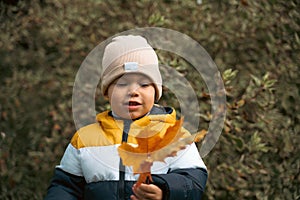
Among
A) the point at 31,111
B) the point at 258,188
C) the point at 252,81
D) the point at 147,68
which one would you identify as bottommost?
the point at 258,188

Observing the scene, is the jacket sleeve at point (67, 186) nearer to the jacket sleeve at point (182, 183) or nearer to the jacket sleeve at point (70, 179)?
the jacket sleeve at point (70, 179)

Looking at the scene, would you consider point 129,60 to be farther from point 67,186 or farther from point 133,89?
point 67,186

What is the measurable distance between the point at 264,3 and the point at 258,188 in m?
1.11

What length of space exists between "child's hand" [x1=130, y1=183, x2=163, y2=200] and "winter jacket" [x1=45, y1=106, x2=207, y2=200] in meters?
0.07

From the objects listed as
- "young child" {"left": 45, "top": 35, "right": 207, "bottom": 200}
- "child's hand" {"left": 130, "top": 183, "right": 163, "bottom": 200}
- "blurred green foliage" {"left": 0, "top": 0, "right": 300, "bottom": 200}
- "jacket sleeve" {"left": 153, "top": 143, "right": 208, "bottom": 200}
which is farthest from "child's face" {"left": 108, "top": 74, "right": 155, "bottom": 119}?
"blurred green foliage" {"left": 0, "top": 0, "right": 300, "bottom": 200}

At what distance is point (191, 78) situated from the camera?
13.3 ft

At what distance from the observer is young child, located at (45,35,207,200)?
220 cm

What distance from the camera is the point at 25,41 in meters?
4.78

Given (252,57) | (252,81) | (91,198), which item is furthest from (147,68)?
(252,57)

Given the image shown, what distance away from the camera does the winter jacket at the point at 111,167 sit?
2193 mm

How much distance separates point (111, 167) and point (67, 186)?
21 centimetres

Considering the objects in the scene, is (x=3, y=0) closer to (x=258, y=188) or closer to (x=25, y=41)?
(x=25, y=41)

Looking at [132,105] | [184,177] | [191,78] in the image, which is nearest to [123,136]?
[132,105]

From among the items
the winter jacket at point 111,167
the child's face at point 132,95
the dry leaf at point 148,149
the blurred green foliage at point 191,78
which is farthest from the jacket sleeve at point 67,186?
the blurred green foliage at point 191,78
